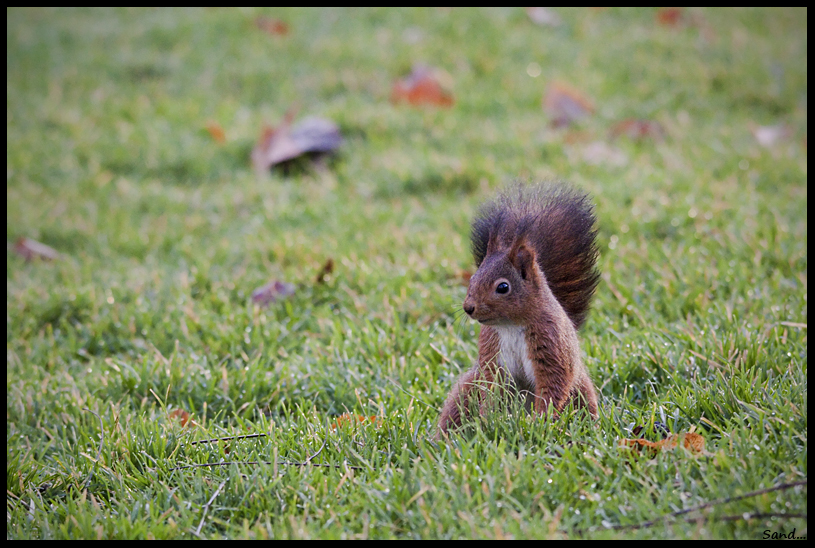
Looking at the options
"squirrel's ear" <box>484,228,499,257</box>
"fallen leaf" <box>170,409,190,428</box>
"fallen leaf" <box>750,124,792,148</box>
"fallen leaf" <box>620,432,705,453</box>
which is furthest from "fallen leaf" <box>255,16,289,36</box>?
"fallen leaf" <box>620,432,705,453</box>

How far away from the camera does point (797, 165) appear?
16.3ft

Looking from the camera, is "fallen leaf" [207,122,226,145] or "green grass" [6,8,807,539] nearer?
"green grass" [6,8,807,539]

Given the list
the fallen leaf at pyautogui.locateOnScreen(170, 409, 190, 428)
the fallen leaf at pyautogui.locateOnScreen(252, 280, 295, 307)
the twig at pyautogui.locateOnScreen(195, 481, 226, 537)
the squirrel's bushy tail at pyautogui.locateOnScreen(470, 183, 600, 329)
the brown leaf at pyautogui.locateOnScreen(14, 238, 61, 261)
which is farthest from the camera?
the brown leaf at pyautogui.locateOnScreen(14, 238, 61, 261)

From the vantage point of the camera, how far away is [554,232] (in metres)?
2.38

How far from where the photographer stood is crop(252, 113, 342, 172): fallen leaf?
552 cm

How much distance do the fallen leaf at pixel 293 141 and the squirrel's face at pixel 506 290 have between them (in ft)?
11.6

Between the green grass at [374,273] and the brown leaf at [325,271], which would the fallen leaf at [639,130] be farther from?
the brown leaf at [325,271]

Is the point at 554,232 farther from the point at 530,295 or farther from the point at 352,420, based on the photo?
the point at 352,420

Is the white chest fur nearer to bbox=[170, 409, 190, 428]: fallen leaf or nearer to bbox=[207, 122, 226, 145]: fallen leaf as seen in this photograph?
bbox=[170, 409, 190, 428]: fallen leaf

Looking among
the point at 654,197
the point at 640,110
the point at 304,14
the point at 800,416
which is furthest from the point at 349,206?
the point at 304,14

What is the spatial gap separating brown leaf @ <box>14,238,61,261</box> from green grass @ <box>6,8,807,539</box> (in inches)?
5.0

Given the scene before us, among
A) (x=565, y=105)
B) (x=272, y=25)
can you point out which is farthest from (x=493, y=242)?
(x=272, y=25)

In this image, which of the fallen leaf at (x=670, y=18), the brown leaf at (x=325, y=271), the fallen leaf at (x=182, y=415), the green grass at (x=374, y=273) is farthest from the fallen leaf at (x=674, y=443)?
the fallen leaf at (x=670, y=18)

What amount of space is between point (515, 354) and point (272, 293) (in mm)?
1769
